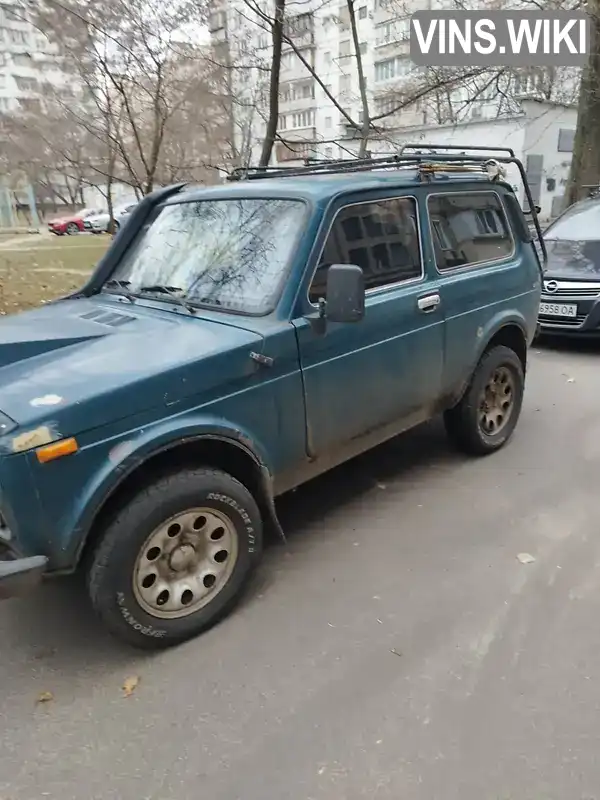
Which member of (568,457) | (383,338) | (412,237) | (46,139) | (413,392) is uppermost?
(46,139)

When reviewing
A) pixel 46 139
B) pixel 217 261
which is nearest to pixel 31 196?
pixel 46 139

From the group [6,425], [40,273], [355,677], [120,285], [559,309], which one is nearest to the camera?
[6,425]

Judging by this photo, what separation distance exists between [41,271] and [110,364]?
11926 millimetres

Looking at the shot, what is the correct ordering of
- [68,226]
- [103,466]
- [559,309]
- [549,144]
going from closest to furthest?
[103,466], [559,309], [549,144], [68,226]

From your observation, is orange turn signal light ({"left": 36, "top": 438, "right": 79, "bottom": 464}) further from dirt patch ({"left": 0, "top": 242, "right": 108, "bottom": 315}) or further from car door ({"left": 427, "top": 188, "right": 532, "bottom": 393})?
dirt patch ({"left": 0, "top": 242, "right": 108, "bottom": 315})

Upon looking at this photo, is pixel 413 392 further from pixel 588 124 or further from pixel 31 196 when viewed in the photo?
pixel 31 196

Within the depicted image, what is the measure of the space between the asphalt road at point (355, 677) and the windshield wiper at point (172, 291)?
1.42 meters

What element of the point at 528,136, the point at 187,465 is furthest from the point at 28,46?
the point at 528,136

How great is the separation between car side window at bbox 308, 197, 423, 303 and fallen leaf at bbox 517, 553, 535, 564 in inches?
65.7

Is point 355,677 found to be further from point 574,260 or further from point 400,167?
point 574,260

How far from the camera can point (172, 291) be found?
346 centimetres

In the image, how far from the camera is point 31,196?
134ft

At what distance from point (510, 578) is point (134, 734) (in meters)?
1.93

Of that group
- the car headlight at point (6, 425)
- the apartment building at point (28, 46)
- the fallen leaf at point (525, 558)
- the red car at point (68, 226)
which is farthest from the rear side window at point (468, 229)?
the red car at point (68, 226)
